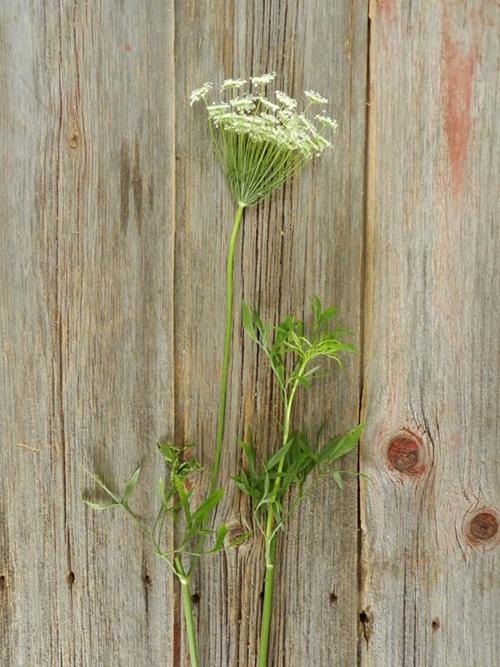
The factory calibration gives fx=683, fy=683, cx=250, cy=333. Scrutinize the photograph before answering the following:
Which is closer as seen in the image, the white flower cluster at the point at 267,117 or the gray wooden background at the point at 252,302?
the white flower cluster at the point at 267,117

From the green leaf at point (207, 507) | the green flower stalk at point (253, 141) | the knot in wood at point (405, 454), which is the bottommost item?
the green leaf at point (207, 507)

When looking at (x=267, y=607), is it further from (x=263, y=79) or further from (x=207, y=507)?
(x=263, y=79)

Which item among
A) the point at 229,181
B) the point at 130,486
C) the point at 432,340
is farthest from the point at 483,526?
the point at 229,181

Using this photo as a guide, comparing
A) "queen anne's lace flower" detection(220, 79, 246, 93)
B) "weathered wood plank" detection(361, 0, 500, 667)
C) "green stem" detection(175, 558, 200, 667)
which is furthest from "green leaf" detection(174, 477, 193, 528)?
"queen anne's lace flower" detection(220, 79, 246, 93)

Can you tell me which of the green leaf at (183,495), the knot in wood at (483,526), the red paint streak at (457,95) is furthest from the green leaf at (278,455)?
the red paint streak at (457,95)

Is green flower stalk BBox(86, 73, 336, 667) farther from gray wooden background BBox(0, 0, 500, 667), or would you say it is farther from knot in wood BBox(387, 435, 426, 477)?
knot in wood BBox(387, 435, 426, 477)

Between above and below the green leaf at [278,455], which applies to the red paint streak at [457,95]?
above

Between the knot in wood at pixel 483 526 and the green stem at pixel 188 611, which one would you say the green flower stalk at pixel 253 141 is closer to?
the green stem at pixel 188 611
